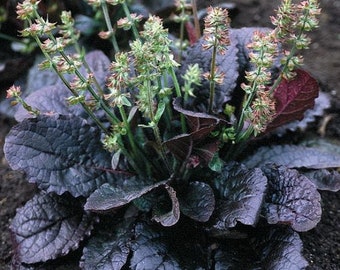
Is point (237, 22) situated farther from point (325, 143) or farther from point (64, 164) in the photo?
point (64, 164)

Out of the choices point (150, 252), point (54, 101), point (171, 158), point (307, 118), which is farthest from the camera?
point (307, 118)

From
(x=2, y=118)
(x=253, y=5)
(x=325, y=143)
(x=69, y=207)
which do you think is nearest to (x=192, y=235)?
(x=69, y=207)

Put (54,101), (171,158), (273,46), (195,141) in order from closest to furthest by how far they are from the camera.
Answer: (273,46) → (195,141) → (171,158) → (54,101)

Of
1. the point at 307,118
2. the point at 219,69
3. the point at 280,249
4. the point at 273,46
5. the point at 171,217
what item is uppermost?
the point at 273,46

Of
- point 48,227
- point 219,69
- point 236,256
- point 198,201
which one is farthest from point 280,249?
point 48,227

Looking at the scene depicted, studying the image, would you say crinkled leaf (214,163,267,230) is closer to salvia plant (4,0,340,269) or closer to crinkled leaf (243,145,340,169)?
salvia plant (4,0,340,269)

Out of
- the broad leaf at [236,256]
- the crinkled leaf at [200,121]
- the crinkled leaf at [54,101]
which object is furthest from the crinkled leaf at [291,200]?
the crinkled leaf at [54,101]

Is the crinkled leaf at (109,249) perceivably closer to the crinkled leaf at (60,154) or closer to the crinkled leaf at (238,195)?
the crinkled leaf at (60,154)

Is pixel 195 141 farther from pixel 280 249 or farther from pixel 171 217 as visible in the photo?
pixel 280 249
